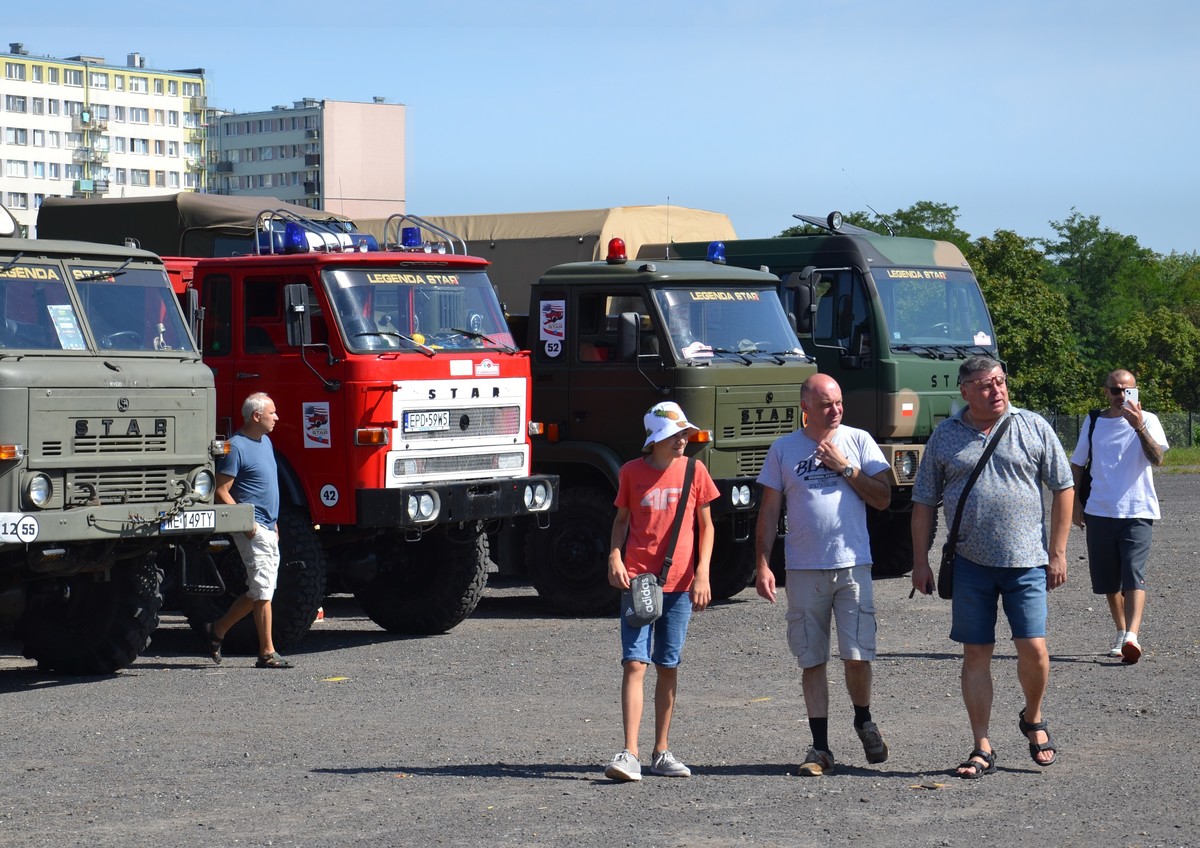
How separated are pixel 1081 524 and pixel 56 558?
255 inches

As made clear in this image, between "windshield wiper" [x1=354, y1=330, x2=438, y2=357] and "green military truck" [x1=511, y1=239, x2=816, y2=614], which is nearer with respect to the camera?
"windshield wiper" [x1=354, y1=330, x2=438, y2=357]

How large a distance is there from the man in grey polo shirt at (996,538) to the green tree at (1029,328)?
201 ft

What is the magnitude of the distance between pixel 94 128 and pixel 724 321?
467 ft

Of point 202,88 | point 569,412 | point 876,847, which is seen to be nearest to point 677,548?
point 876,847

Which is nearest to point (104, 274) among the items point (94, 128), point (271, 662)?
point (271, 662)

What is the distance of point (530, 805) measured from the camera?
7.55 meters

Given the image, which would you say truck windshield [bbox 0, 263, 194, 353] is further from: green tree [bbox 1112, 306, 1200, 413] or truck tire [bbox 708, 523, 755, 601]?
green tree [bbox 1112, 306, 1200, 413]

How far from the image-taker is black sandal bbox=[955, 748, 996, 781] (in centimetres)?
795

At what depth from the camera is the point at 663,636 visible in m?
8.14

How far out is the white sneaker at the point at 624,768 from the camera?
791cm

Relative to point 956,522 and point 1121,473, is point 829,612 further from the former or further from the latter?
point 1121,473

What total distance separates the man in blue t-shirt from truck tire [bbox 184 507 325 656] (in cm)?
43

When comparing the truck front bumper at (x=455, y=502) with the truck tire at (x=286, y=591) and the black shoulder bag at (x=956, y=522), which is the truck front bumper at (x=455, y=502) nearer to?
the truck tire at (x=286, y=591)

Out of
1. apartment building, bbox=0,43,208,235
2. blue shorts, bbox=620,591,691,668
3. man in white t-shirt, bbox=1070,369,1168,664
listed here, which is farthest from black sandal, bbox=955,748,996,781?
apartment building, bbox=0,43,208,235
